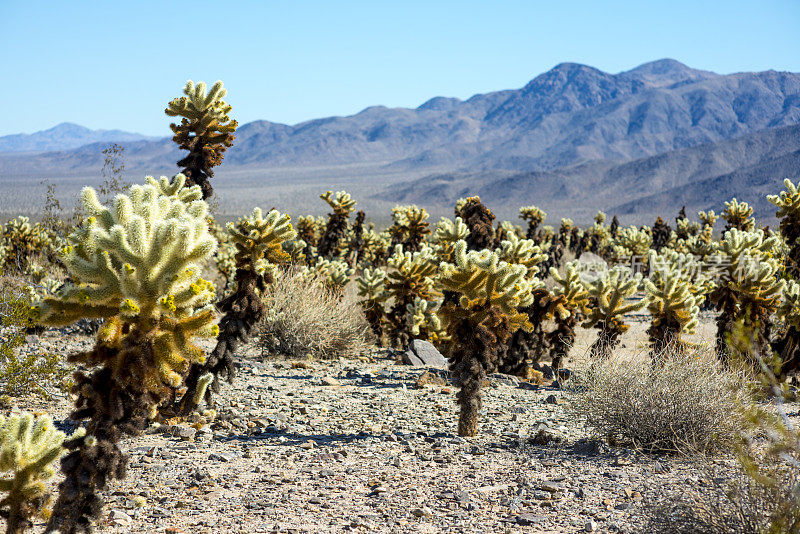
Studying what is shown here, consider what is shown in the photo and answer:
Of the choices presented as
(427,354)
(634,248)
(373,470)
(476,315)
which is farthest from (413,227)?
(634,248)

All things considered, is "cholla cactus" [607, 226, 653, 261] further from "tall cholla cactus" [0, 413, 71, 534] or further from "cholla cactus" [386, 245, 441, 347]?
"tall cholla cactus" [0, 413, 71, 534]

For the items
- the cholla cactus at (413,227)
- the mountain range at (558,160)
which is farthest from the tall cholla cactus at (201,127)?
the mountain range at (558,160)

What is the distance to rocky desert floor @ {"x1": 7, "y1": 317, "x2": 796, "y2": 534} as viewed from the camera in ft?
14.2

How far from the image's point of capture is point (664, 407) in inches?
233

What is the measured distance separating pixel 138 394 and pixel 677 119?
178 metres

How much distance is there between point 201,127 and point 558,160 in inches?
5600

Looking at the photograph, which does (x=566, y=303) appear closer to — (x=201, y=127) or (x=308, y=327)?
(x=308, y=327)

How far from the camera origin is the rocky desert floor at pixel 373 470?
4336 mm

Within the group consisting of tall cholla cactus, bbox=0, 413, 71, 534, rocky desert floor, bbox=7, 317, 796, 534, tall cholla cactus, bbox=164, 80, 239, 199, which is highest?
tall cholla cactus, bbox=164, 80, 239, 199

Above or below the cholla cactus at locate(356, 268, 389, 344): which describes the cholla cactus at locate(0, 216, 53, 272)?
above

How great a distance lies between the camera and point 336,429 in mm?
6398

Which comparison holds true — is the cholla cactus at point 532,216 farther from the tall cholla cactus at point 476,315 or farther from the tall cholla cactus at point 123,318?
the tall cholla cactus at point 123,318

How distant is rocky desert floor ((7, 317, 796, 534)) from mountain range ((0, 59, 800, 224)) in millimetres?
50432

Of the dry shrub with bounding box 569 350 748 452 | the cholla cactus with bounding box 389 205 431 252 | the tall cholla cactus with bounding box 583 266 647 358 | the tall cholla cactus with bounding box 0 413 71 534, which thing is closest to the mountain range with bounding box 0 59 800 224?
the cholla cactus with bounding box 389 205 431 252
